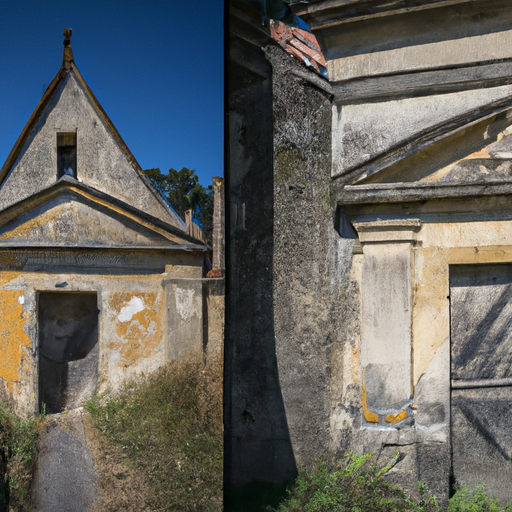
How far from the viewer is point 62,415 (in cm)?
405

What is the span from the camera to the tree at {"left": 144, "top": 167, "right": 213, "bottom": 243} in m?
4.00

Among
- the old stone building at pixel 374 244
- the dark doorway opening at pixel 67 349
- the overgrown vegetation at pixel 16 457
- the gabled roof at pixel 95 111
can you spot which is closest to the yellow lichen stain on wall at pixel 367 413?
the old stone building at pixel 374 244

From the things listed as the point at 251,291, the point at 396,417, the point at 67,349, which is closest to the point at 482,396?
the point at 396,417

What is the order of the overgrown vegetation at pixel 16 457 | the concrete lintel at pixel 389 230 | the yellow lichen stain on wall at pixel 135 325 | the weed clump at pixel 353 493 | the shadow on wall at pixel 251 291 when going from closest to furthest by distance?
Result: the yellow lichen stain on wall at pixel 135 325 → the overgrown vegetation at pixel 16 457 → the weed clump at pixel 353 493 → the concrete lintel at pixel 389 230 → the shadow on wall at pixel 251 291

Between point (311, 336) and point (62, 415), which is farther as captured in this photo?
point (311, 336)

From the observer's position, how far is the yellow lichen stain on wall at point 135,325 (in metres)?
3.90

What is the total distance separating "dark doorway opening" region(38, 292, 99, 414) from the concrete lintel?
169 centimetres

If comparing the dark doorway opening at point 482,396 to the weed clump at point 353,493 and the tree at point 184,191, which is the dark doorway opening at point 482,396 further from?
the tree at point 184,191

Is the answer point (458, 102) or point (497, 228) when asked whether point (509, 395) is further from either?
point (458, 102)

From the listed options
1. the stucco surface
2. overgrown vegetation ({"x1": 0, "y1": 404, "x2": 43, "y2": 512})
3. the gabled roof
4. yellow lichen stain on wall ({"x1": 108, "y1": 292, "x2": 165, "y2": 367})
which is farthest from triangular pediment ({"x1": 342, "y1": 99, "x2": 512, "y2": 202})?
overgrown vegetation ({"x1": 0, "y1": 404, "x2": 43, "y2": 512})

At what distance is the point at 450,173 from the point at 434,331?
982mm

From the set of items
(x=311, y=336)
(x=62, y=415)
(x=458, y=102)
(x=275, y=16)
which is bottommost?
(x=62, y=415)

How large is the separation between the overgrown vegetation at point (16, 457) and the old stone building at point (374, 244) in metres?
1.28

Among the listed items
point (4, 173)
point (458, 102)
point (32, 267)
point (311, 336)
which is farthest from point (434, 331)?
point (4, 173)
